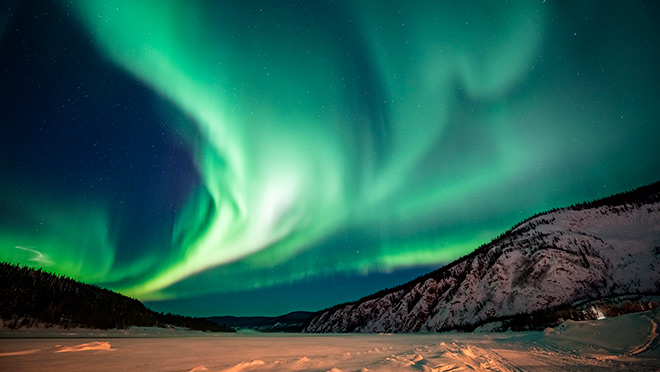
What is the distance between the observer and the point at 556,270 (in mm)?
25938

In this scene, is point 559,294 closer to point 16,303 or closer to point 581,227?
point 581,227

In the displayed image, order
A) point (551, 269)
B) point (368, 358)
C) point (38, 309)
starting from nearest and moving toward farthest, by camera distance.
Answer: point (368, 358), point (38, 309), point (551, 269)

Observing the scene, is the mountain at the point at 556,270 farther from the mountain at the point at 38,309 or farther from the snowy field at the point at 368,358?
the mountain at the point at 38,309

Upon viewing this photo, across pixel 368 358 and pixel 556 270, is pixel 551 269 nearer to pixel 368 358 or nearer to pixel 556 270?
pixel 556 270

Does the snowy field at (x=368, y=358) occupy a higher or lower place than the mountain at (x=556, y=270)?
lower

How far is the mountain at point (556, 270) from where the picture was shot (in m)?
22.6

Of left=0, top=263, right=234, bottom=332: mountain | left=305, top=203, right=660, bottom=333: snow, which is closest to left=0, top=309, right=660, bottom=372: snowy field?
left=0, top=263, right=234, bottom=332: mountain

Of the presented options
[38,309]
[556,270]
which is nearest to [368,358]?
[38,309]

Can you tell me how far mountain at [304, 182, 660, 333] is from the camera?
22.6 meters

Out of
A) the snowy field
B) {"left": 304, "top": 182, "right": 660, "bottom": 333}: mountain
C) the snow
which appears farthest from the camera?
the snow

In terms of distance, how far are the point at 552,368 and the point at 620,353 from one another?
2958 mm

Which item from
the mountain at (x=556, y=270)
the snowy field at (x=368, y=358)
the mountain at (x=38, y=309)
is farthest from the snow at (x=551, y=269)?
the mountain at (x=38, y=309)

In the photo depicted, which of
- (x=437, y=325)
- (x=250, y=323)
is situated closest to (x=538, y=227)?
(x=437, y=325)

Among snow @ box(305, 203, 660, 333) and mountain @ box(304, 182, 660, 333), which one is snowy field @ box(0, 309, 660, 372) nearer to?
mountain @ box(304, 182, 660, 333)
